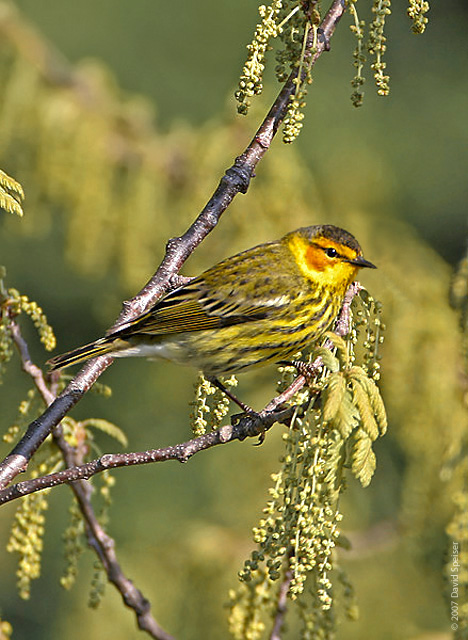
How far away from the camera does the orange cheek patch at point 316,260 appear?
2.64 m

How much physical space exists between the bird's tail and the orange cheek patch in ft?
2.00

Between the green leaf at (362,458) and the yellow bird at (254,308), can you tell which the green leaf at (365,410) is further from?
the yellow bird at (254,308)

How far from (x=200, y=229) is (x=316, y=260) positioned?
0.62 m

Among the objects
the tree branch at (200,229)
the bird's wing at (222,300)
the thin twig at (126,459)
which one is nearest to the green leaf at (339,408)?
the thin twig at (126,459)

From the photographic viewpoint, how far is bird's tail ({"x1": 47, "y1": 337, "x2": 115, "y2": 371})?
2.28 meters

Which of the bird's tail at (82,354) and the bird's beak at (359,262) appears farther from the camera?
the bird's beak at (359,262)

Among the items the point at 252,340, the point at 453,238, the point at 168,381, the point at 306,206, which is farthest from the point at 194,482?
the point at 252,340

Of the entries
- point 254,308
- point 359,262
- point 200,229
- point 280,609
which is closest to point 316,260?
point 359,262

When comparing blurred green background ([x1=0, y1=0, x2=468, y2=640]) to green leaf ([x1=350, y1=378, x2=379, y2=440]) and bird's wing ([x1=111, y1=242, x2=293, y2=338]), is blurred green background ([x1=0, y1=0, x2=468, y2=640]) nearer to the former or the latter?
bird's wing ([x1=111, y1=242, x2=293, y2=338])

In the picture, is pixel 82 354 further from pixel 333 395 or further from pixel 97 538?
pixel 333 395

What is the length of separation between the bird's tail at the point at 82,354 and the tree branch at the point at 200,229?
0.08 metres

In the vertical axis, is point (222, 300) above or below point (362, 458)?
above

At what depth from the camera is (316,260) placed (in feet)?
8.70

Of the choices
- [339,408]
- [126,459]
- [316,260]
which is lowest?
[126,459]
